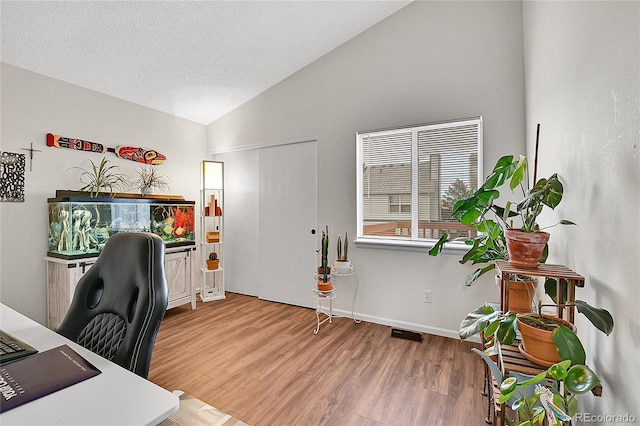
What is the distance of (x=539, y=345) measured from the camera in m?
0.99

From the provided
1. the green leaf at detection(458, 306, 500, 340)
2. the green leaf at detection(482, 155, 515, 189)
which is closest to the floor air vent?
the green leaf at detection(458, 306, 500, 340)

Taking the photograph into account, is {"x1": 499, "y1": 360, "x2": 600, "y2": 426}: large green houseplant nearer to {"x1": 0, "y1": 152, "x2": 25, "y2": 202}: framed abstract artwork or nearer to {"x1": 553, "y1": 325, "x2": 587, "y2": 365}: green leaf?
{"x1": 553, "y1": 325, "x2": 587, "y2": 365}: green leaf

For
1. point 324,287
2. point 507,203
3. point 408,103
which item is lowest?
point 324,287

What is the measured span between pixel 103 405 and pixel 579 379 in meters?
1.17

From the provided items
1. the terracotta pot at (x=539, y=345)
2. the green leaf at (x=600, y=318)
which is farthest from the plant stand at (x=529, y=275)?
the green leaf at (x=600, y=318)

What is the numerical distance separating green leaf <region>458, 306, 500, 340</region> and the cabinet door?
298 cm

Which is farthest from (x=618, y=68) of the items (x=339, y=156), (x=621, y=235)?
(x=339, y=156)

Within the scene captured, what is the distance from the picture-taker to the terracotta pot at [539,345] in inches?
37.9

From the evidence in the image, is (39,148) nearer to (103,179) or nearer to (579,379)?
(103,179)

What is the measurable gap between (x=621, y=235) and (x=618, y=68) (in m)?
0.51

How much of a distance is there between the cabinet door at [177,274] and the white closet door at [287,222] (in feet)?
2.99

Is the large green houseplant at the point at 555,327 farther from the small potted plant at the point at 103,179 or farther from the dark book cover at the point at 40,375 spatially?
the small potted plant at the point at 103,179

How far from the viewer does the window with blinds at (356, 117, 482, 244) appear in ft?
8.75

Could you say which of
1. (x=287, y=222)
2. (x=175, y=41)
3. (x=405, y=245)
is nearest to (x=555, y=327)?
(x=405, y=245)
